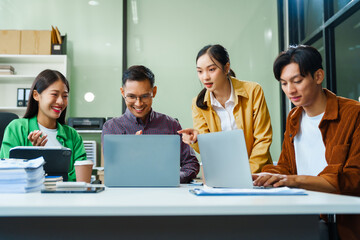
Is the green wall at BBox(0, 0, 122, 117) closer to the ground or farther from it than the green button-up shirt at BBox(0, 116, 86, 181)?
farther from it

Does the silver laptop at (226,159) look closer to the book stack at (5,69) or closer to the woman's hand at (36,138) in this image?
the woman's hand at (36,138)

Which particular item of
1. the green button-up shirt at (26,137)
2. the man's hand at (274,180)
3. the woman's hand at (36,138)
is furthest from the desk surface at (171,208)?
the green button-up shirt at (26,137)

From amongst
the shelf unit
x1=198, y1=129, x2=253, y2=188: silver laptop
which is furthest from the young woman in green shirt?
the shelf unit

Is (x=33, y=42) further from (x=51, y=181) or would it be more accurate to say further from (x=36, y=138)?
(x=51, y=181)

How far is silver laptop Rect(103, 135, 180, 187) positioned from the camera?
4.05 ft

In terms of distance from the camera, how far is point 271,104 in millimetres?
4305

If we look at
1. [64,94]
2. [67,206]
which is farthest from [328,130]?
[64,94]

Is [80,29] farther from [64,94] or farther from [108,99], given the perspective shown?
[64,94]

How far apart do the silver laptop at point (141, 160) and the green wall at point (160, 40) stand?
299cm

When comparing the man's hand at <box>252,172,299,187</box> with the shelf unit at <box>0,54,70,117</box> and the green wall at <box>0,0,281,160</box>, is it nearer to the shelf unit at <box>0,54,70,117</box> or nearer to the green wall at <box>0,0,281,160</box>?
the green wall at <box>0,0,281,160</box>

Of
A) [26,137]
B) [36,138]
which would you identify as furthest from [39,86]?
[36,138]

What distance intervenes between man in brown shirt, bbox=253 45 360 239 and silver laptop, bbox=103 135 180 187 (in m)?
0.32

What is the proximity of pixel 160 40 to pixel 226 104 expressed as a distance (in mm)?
2468

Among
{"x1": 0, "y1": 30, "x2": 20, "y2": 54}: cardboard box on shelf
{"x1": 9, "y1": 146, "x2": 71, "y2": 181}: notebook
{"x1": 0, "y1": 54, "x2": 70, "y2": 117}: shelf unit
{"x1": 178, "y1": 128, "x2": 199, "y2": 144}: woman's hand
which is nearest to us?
{"x1": 9, "y1": 146, "x2": 71, "y2": 181}: notebook
